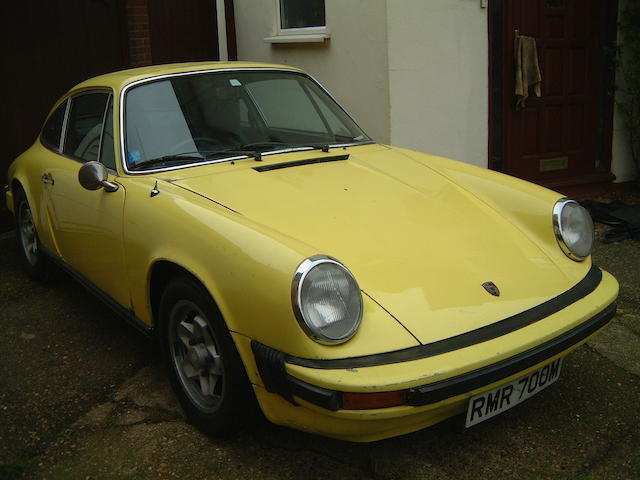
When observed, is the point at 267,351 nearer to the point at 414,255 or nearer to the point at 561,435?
the point at 414,255

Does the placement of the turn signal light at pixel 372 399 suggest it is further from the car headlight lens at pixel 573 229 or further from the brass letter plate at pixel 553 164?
the brass letter plate at pixel 553 164

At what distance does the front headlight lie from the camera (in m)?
2.31

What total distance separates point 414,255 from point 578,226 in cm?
91

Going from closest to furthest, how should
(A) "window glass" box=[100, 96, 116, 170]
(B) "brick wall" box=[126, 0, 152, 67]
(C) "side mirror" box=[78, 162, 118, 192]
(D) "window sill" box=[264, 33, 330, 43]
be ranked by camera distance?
(C) "side mirror" box=[78, 162, 118, 192]
(A) "window glass" box=[100, 96, 116, 170]
(D) "window sill" box=[264, 33, 330, 43]
(B) "brick wall" box=[126, 0, 152, 67]

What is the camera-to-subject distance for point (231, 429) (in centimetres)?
276

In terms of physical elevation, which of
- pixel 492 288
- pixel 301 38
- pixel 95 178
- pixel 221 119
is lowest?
pixel 492 288

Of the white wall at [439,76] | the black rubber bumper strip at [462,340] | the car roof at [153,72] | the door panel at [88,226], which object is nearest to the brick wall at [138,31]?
the white wall at [439,76]

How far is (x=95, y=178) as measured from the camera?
10.9 feet

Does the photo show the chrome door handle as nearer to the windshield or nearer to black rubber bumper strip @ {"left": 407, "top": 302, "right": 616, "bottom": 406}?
the windshield

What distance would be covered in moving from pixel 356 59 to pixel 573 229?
3.53m

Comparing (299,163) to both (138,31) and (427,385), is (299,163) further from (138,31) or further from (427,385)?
(138,31)

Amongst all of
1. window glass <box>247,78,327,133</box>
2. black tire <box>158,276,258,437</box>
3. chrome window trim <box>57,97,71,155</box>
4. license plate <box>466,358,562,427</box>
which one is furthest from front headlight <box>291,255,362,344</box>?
chrome window trim <box>57,97,71,155</box>

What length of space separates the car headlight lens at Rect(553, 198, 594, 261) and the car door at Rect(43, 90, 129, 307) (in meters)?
2.02

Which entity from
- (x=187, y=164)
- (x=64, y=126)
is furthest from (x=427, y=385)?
(x=64, y=126)
